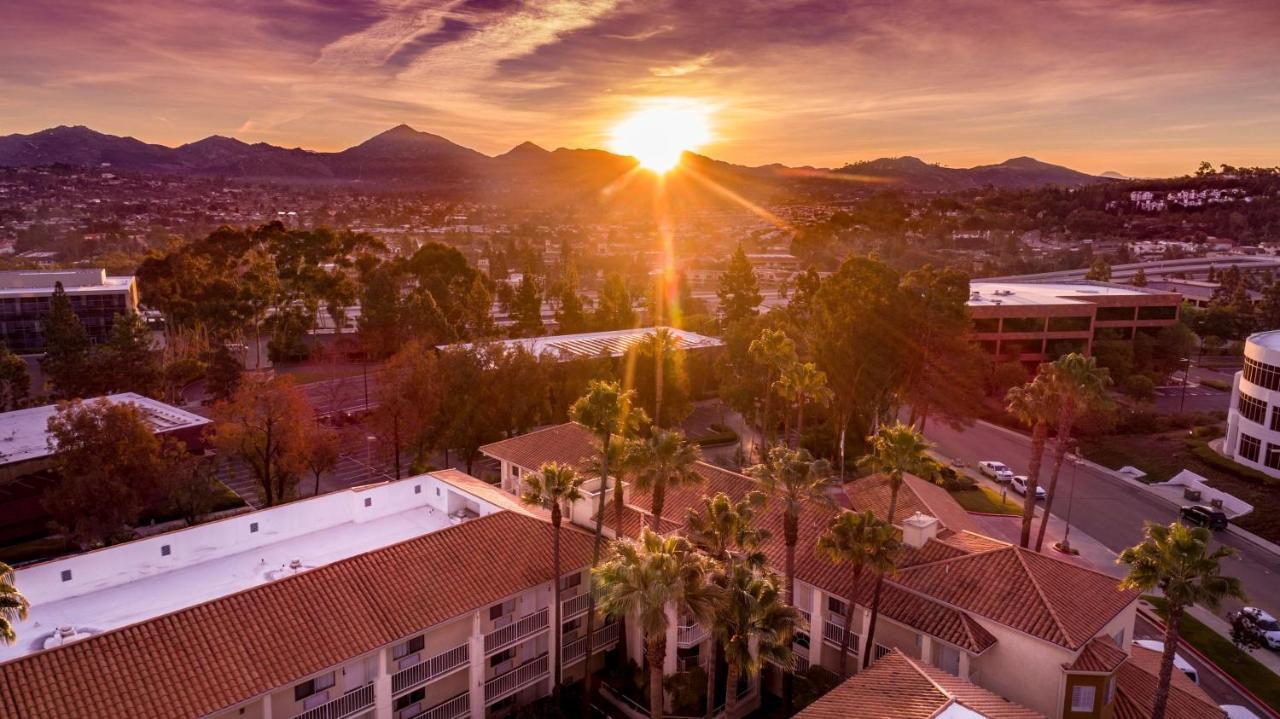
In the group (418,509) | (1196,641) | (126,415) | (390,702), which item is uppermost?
(126,415)

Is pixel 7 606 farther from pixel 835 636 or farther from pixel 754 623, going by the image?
pixel 835 636

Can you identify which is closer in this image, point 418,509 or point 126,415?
point 418,509

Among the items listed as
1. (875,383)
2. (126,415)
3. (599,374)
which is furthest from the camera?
(599,374)

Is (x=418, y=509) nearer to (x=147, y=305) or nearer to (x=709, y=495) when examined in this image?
(x=709, y=495)

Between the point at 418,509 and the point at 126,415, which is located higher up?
the point at 126,415

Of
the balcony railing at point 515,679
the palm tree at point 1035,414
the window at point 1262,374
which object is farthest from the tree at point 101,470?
the window at point 1262,374

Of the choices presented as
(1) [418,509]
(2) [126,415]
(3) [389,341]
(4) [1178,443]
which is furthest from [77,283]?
(4) [1178,443]

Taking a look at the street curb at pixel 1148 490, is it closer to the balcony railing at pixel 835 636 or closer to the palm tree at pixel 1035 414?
the palm tree at pixel 1035 414
